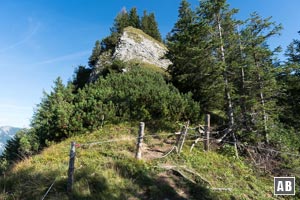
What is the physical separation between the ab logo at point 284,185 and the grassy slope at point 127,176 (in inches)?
82.4

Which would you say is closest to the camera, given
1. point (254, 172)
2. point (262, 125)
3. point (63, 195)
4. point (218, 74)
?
point (63, 195)

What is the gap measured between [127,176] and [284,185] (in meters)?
3.97

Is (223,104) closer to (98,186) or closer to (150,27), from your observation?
(98,186)

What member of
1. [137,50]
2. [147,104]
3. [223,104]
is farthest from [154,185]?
[137,50]

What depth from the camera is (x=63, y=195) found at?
17.0 feet

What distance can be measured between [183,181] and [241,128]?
5475 mm

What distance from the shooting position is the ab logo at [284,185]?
462 cm

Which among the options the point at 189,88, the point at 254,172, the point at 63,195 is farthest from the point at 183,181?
the point at 189,88

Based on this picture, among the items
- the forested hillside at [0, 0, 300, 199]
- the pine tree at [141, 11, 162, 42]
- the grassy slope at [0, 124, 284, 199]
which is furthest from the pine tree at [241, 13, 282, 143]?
the pine tree at [141, 11, 162, 42]

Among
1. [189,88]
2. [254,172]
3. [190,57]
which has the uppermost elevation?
[190,57]

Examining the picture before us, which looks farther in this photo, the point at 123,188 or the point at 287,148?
the point at 287,148

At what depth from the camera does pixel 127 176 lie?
21.1ft

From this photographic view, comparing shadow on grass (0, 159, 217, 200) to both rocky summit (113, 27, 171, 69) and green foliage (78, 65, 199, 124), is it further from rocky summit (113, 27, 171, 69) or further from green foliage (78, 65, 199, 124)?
rocky summit (113, 27, 171, 69)

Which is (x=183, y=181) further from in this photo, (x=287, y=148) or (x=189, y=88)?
(x=189, y=88)
